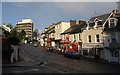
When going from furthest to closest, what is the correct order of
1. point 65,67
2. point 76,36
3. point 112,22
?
1. point 76,36
2. point 112,22
3. point 65,67

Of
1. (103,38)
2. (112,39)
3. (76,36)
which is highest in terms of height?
(76,36)

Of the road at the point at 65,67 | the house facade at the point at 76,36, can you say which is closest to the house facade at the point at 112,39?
the road at the point at 65,67

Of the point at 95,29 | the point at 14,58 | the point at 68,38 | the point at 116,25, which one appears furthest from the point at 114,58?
the point at 68,38

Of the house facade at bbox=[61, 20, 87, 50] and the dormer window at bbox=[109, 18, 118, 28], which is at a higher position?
the dormer window at bbox=[109, 18, 118, 28]

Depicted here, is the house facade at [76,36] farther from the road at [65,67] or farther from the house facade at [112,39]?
the road at [65,67]

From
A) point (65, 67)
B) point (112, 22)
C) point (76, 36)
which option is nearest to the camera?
point (65, 67)

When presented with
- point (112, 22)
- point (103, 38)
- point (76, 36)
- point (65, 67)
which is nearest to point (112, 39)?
point (103, 38)

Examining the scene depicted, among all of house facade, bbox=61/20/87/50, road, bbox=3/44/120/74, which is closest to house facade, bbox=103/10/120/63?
road, bbox=3/44/120/74

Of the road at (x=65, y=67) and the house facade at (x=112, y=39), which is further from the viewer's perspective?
the house facade at (x=112, y=39)

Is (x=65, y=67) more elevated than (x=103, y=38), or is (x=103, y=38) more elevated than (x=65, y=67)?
(x=103, y=38)

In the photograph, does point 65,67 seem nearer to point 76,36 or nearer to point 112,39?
point 112,39

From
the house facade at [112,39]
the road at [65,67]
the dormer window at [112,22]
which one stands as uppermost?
the dormer window at [112,22]

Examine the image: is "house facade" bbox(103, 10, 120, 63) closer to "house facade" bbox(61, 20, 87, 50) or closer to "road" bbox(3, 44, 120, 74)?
"road" bbox(3, 44, 120, 74)

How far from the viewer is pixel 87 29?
2216 inches
